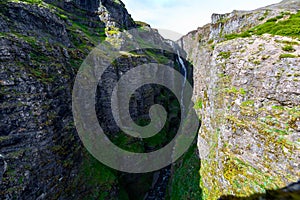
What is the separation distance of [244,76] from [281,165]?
6009 millimetres

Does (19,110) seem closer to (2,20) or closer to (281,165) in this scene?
(2,20)

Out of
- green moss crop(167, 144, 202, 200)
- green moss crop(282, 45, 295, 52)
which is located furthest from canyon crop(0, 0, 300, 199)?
green moss crop(167, 144, 202, 200)

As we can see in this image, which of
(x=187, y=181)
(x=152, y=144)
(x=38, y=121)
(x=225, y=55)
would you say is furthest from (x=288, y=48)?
(x=152, y=144)

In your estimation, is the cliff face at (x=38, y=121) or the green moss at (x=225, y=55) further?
the cliff face at (x=38, y=121)

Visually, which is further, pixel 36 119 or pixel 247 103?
pixel 36 119

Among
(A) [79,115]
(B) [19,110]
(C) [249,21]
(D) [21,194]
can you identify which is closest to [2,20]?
(B) [19,110]

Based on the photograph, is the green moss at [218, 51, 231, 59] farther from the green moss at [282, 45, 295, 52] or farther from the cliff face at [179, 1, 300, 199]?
the green moss at [282, 45, 295, 52]

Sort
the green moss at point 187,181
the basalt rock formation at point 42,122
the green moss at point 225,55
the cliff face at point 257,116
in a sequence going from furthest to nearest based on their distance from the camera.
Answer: the green moss at point 187,181, the basalt rock formation at point 42,122, the green moss at point 225,55, the cliff face at point 257,116

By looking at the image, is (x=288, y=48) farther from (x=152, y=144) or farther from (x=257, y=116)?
(x=152, y=144)

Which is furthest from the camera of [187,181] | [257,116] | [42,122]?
[187,181]

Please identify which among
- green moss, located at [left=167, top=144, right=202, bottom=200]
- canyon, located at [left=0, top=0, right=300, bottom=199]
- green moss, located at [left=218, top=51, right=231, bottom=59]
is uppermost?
green moss, located at [left=218, top=51, right=231, bottom=59]

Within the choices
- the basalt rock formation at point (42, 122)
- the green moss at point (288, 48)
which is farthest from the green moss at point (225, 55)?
the basalt rock formation at point (42, 122)

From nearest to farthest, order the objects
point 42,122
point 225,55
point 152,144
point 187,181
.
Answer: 1. point 225,55
2. point 42,122
3. point 187,181
4. point 152,144

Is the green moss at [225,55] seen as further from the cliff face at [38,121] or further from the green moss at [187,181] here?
the cliff face at [38,121]
